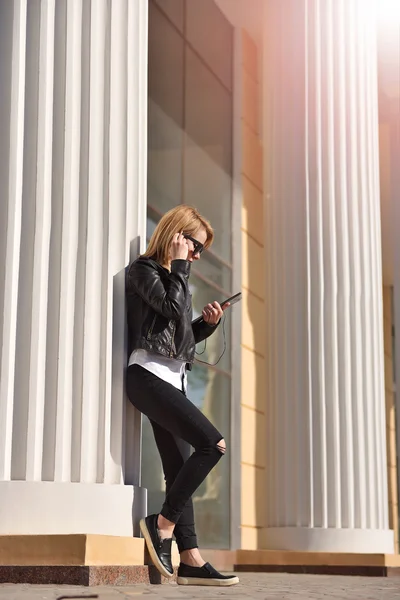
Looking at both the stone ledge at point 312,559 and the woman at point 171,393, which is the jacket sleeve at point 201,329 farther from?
the stone ledge at point 312,559

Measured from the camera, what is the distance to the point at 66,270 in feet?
17.2

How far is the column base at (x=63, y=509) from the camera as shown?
4.92 metres

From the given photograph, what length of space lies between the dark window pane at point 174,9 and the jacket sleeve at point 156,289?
720cm

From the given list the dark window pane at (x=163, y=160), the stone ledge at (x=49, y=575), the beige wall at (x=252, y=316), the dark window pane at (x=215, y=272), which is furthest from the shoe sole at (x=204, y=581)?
the beige wall at (x=252, y=316)

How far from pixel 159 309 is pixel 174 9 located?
26.1 feet

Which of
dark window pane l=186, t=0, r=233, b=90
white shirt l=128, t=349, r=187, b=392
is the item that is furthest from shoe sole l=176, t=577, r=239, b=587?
dark window pane l=186, t=0, r=233, b=90

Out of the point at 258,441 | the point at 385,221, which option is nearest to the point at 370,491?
the point at 258,441

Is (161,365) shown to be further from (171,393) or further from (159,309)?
(159,309)

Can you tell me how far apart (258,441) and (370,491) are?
3.82 meters

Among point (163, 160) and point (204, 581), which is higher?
point (163, 160)

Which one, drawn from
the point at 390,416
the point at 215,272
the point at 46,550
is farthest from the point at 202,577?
the point at 390,416

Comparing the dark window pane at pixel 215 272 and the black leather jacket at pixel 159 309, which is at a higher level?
the dark window pane at pixel 215 272

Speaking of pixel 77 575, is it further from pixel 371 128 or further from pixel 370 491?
pixel 371 128

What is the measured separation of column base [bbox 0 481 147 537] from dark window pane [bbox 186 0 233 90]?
884 cm
